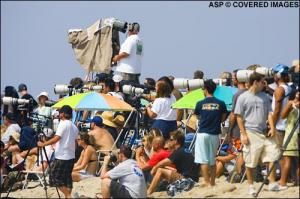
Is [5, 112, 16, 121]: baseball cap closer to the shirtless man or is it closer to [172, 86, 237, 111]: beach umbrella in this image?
the shirtless man

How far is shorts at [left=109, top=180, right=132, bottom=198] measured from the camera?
14570 millimetres

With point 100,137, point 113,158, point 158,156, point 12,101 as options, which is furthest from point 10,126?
point 158,156

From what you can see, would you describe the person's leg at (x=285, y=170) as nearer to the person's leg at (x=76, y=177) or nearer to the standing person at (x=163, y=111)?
the standing person at (x=163, y=111)

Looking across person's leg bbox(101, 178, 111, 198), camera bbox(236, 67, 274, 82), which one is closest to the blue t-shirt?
camera bbox(236, 67, 274, 82)

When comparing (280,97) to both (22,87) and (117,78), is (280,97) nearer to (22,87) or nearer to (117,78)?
(117,78)

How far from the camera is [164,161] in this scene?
15523 mm

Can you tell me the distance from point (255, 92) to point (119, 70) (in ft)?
18.4

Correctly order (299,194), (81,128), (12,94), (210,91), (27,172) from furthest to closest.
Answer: (12,94), (81,128), (27,172), (210,91), (299,194)

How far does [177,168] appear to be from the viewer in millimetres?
15555

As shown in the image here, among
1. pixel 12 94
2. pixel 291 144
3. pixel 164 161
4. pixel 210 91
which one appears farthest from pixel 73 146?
pixel 12 94

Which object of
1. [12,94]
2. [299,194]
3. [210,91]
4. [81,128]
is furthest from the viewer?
[12,94]

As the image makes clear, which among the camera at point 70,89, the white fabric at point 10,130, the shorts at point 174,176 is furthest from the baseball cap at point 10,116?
the shorts at point 174,176

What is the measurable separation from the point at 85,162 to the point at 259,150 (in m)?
4.25

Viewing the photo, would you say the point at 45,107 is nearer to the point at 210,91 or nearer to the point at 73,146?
the point at 73,146
